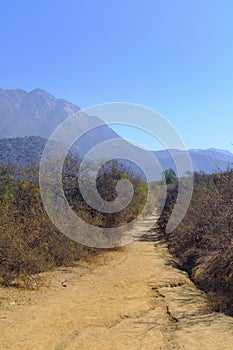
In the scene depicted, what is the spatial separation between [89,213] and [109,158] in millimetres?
5103

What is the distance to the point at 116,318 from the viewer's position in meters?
7.48

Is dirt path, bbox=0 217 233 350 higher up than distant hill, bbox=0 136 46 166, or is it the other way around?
distant hill, bbox=0 136 46 166

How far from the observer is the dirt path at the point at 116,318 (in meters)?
6.07

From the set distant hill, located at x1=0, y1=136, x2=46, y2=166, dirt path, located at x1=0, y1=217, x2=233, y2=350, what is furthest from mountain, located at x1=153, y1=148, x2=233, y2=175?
distant hill, located at x1=0, y1=136, x2=46, y2=166

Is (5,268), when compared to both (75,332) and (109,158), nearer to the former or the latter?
(75,332)

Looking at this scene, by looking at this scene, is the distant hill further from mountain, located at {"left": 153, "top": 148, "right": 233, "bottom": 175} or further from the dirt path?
the dirt path

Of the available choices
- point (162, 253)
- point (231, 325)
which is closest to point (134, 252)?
point (162, 253)

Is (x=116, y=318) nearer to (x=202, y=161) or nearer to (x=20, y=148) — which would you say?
(x=20, y=148)

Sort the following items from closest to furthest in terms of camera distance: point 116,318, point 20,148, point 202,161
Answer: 1. point 116,318
2. point 20,148
3. point 202,161

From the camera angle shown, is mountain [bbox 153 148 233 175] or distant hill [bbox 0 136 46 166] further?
distant hill [bbox 0 136 46 166]

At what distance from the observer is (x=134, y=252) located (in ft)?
62.4

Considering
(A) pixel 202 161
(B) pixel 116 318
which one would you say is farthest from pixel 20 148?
(A) pixel 202 161

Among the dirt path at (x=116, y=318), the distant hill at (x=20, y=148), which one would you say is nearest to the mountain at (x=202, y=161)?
the dirt path at (x=116, y=318)

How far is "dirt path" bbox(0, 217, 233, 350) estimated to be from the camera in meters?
6.07
